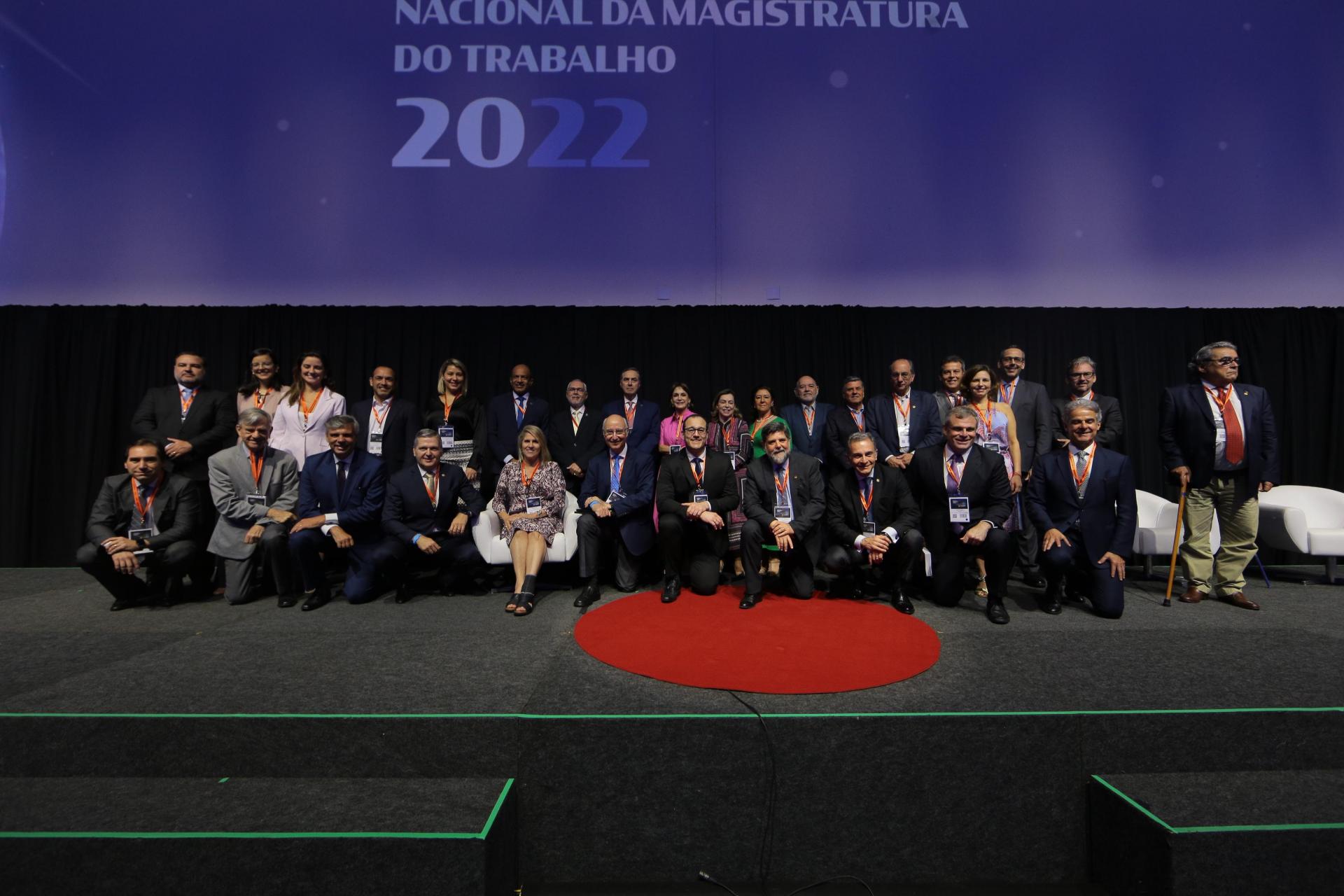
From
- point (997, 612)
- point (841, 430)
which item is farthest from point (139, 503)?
point (997, 612)

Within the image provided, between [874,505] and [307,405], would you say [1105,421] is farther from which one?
[307,405]

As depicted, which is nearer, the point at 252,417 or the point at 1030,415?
the point at 252,417

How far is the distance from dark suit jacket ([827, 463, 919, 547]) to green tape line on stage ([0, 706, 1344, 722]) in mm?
1400

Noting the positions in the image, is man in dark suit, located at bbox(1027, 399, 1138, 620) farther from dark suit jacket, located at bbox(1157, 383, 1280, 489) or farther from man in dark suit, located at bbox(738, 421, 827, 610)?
man in dark suit, located at bbox(738, 421, 827, 610)

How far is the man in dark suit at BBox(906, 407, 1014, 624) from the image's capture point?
3.05m

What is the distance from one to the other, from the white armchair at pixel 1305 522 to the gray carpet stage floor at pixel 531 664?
0.43 meters

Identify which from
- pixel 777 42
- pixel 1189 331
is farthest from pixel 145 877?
pixel 1189 331

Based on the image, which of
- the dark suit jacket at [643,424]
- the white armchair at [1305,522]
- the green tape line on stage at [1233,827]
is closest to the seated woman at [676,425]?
the dark suit jacket at [643,424]

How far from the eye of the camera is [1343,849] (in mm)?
1480

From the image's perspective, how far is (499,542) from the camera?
11.5 ft

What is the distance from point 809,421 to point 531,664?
2.58 meters

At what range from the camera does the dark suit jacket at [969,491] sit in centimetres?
311

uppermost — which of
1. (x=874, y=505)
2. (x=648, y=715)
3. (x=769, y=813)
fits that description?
(x=874, y=505)

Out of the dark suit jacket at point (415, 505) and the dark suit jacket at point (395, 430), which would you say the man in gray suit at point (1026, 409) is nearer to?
the dark suit jacket at point (415, 505)
